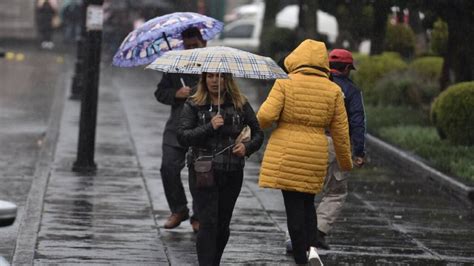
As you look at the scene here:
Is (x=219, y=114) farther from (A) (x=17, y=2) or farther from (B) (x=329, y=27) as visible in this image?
(A) (x=17, y=2)

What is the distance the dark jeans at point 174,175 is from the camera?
37.7 ft

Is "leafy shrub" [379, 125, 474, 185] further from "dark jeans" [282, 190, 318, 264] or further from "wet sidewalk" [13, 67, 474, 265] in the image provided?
"dark jeans" [282, 190, 318, 264]

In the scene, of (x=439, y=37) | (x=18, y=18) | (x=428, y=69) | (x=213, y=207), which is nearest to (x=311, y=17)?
(x=428, y=69)

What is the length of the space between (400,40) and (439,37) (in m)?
6.14

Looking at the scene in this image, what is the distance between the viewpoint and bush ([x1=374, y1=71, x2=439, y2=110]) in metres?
22.9

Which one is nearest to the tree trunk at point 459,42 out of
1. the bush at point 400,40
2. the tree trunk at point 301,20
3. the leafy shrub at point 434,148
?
the leafy shrub at point 434,148

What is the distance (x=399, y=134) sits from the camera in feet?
62.7

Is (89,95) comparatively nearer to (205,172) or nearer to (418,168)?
(418,168)

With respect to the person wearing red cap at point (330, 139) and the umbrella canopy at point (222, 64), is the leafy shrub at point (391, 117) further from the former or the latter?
the umbrella canopy at point (222, 64)

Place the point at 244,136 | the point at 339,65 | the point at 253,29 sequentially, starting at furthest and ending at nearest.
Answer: the point at 253,29 < the point at 339,65 < the point at 244,136

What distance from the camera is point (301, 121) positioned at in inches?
380

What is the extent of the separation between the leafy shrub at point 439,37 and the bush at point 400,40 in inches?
216

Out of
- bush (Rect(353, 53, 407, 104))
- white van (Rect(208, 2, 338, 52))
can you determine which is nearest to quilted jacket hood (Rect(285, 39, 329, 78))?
bush (Rect(353, 53, 407, 104))

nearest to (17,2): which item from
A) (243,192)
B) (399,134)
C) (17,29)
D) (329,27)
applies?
(17,29)
